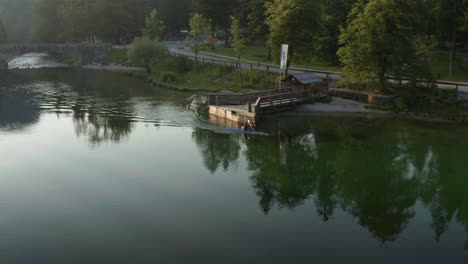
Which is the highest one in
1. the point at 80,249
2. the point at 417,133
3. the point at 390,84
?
the point at 390,84

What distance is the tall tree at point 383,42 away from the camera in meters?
51.7

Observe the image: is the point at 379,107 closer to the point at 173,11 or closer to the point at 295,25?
the point at 295,25

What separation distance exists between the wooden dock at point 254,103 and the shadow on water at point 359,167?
8.33 ft

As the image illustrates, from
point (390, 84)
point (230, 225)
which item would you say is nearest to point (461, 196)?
point (230, 225)

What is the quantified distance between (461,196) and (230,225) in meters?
16.6

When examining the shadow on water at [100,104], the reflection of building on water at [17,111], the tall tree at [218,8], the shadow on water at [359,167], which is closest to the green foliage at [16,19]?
the shadow on water at [100,104]

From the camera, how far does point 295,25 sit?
61.9m

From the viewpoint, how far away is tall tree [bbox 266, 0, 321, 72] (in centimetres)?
6078

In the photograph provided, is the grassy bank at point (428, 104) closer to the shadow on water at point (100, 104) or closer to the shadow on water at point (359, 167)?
the shadow on water at point (359, 167)

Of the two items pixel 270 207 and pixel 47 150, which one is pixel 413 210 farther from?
pixel 47 150

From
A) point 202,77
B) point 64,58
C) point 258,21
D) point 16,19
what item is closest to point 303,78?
point 202,77

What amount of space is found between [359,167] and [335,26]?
4419cm

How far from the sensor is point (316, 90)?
5784cm

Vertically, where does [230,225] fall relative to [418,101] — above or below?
below
